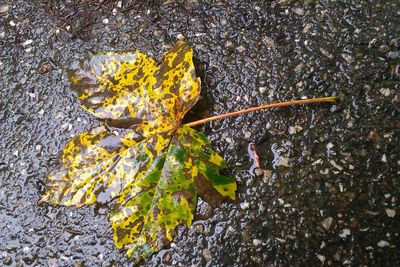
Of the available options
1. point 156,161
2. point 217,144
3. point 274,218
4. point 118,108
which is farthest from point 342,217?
point 118,108

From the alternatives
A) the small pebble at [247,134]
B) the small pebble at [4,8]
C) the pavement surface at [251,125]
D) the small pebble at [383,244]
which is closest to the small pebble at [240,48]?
the pavement surface at [251,125]

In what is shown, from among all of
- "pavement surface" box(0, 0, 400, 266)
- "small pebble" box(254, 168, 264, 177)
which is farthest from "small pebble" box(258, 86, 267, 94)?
"small pebble" box(254, 168, 264, 177)

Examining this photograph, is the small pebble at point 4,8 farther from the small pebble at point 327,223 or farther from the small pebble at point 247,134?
the small pebble at point 327,223

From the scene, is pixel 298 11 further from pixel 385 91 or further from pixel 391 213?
pixel 391 213

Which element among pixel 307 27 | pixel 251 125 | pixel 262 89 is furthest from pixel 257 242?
pixel 307 27

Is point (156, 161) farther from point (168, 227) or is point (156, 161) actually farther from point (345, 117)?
point (345, 117)
